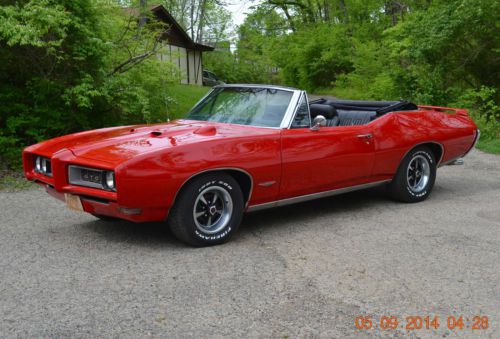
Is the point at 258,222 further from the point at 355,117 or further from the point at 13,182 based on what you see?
the point at 13,182

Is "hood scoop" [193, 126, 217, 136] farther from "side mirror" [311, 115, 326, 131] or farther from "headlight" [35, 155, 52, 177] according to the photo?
"headlight" [35, 155, 52, 177]

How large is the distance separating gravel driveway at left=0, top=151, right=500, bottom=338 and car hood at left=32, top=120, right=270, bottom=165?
0.85 m

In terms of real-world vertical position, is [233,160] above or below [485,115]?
above

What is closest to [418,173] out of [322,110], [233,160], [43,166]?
[322,110]

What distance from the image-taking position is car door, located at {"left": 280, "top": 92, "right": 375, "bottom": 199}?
5348 mm

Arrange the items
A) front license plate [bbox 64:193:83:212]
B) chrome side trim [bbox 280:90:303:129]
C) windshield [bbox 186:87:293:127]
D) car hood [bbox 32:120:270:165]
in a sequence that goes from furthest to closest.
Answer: windshield [bbox 186:87:293:127] < chrome side trim [bbox 280:90:303:129] < front license plate [bbox 64:193:83:212] < car hood [bbox 32:120:270:165]

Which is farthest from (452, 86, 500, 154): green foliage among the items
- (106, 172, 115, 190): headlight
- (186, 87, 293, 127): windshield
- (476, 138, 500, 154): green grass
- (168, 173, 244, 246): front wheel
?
(106, 172, 115, 190): headlight

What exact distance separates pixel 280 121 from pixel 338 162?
0.79 metres

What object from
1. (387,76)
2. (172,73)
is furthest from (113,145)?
(387,76)

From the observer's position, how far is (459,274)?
4.21 meters

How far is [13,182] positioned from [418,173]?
5.76 meters

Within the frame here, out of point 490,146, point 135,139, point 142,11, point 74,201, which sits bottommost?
point 490,146

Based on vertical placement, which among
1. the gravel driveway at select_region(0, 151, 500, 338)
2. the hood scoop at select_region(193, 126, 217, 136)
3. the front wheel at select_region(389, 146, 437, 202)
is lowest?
the gravel driveway at select_region(0, 151, 500, 338)
